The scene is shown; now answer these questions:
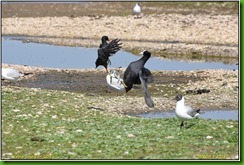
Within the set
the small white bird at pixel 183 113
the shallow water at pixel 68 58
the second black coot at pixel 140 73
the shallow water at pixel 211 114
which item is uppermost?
the second black coot at pixel 140 73

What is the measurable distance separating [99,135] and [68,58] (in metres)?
16.7

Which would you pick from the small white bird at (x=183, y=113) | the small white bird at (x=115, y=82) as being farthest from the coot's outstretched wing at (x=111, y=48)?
the small white bird at (x=183, y=113)

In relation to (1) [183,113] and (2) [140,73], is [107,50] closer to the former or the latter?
(2) [140,73]

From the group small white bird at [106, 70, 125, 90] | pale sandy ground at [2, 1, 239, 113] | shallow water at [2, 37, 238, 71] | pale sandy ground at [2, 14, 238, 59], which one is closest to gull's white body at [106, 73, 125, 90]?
small white bird at [106, 70, 125, 90]

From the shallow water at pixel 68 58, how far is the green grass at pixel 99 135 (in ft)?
36.4

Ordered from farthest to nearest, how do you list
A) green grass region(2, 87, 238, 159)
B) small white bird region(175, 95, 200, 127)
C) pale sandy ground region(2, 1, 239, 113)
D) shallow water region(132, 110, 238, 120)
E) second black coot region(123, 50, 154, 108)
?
pale sandy ground region(2, 1, 239, 113)
shallow water region(132, 110, 238, 120)
second black coot region(123, 50, 154, 108)
small white bird region(175, 95, 200, 127)
green grass region(2, 87, 238, 159)

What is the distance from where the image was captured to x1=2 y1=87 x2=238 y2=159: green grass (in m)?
10.4

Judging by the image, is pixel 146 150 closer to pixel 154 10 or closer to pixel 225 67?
pixel 225 67

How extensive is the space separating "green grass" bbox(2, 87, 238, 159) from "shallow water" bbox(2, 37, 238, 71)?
36.4 ft

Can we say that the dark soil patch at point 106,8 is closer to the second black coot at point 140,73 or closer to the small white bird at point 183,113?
the second black coot at point 140,73

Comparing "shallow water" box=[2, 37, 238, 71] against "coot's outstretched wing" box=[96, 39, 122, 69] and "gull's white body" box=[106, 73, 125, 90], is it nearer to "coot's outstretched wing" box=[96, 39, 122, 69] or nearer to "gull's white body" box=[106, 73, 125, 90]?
"coot's outstretched wing" box=[96, 39, 122, 69]

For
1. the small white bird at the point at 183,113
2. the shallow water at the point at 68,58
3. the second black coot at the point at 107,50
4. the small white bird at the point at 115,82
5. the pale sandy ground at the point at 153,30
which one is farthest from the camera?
the pale sandy ground at the point at 153,30

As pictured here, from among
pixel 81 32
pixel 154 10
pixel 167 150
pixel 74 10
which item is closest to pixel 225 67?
pixel 81 32

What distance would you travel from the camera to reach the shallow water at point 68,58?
25.5 meters
